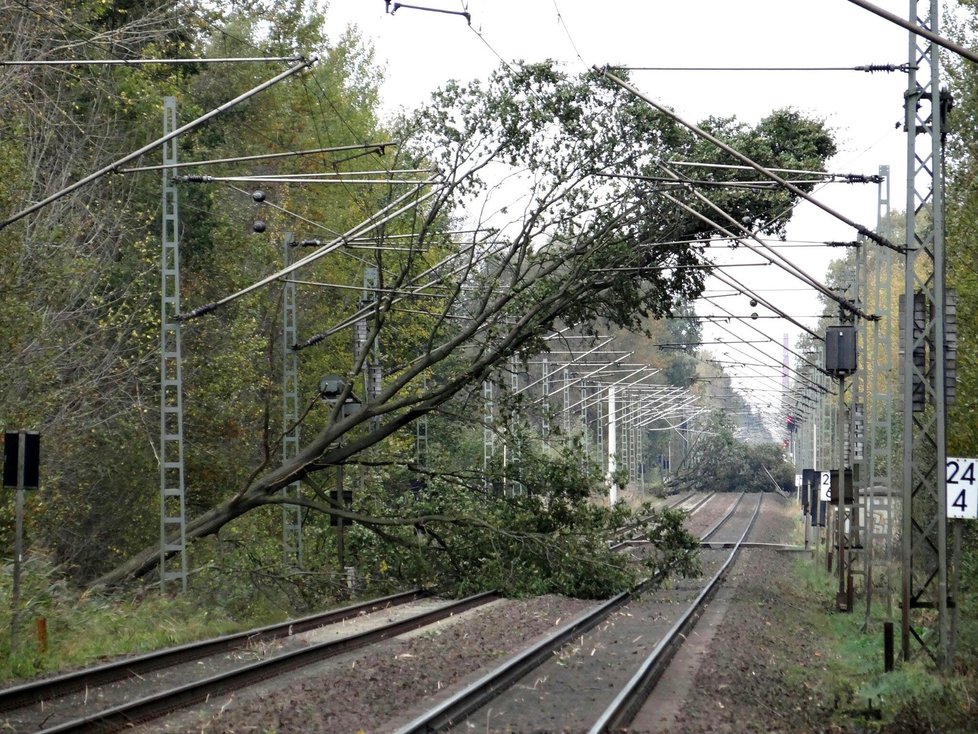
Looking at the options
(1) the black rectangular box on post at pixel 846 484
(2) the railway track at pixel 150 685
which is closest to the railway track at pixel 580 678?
(2) the railway track at pixel 150 685

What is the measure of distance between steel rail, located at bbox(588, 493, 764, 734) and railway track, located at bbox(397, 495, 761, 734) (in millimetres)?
11

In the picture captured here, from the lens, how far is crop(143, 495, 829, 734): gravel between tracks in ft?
42.9

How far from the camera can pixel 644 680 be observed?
1573 cm

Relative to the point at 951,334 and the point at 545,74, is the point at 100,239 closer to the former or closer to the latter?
the point at 545,74

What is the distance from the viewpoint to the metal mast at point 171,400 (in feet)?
70.3

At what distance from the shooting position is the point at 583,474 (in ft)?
89.5

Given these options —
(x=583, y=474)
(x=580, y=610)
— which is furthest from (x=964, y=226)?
(x=580, y=610)

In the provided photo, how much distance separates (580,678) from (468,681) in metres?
1.63

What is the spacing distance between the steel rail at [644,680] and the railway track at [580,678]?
0.04 feet

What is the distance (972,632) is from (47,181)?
67.0 feet

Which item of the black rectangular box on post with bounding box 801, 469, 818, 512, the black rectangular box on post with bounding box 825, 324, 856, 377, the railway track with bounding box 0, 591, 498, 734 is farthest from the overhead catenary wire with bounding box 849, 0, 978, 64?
the black rectangular box on post with bounding box 801, 469, 818, 512

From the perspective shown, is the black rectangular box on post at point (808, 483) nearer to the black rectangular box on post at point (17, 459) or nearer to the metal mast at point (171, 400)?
the metal mast at point (171, 400)

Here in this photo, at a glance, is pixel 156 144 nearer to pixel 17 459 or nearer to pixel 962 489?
pixel 17 459

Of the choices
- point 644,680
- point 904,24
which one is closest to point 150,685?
point 644,680
